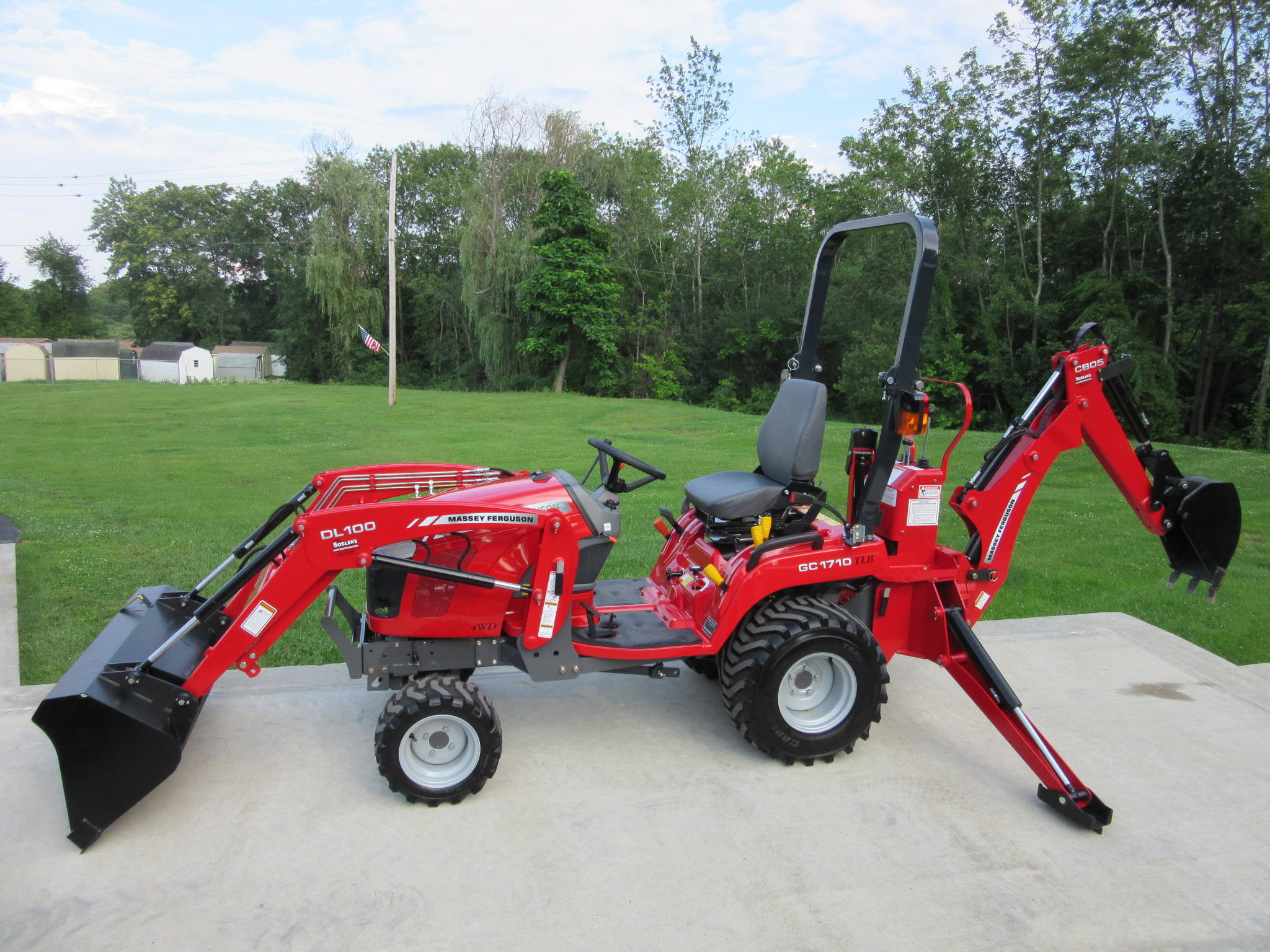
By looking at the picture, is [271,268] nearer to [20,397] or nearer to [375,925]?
[20,397]

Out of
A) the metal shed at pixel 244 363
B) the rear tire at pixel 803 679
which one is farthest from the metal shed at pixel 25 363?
the rear tire at pixel 803 679

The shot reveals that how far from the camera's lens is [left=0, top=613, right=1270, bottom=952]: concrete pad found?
265 cm

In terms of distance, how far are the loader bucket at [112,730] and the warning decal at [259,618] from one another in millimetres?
334

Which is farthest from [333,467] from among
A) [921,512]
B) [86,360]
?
[86,360]

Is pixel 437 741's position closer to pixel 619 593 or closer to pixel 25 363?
pixel 619 593

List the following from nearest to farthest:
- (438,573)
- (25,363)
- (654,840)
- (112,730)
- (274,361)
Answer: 1. (112,730)
2. (654,840)
3. (438,573)
4. (25,363)
5. (274,361)

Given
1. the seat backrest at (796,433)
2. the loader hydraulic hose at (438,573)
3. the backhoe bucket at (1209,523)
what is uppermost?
the seat backrest at (796,433)

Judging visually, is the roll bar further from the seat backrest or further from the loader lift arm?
the seat backrest

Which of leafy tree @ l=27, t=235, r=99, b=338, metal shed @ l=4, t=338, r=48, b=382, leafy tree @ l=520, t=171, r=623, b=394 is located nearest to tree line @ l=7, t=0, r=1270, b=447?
leafy tree @ l=520, t=171, r=623, b=394

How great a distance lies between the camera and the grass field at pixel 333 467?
5.81m

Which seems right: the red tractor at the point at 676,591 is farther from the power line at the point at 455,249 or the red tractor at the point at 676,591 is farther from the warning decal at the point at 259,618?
the power line at the point at 455,249

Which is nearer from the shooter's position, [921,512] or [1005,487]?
[921,512]

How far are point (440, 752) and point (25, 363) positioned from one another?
57.3 meters

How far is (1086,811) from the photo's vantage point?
10.4 feet
